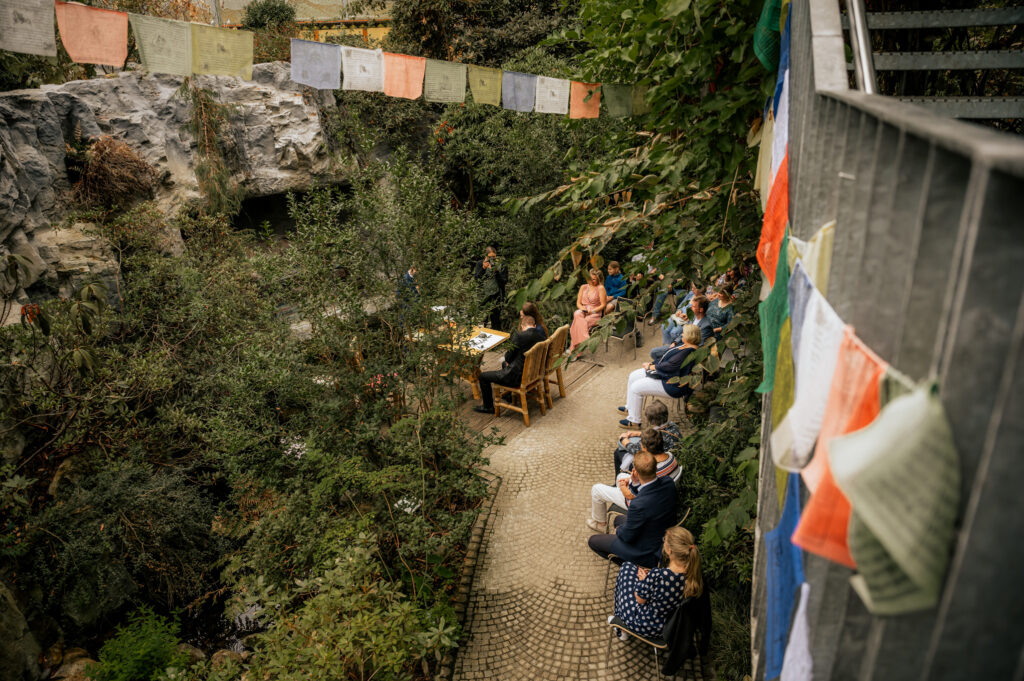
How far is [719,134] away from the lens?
9.16 ft

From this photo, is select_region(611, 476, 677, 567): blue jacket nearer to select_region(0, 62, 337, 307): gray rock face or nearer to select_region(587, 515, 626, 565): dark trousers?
select_region(587, 515, 626, 565): dark trousers

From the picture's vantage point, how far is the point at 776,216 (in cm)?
192

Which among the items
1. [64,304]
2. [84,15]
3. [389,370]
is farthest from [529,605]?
[64,304]

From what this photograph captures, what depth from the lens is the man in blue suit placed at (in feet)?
13.6

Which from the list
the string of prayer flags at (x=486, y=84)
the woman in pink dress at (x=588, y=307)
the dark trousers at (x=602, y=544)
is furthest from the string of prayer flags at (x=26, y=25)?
the woman in pink dress at (x=588, y=307)

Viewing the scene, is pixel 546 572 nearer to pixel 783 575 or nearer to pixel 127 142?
pixel 783 575

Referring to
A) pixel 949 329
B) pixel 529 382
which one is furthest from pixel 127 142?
pixel 949 329

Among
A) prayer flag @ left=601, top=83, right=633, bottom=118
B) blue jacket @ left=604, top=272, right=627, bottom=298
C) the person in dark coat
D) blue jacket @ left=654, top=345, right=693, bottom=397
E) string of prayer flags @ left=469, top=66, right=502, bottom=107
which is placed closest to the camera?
prayer flag @ left=601, top=83, right=633, bottom=118

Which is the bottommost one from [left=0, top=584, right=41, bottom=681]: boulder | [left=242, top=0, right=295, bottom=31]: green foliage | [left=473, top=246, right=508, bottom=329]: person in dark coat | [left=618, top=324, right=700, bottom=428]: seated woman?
[left=0, top=584, right=41, bottom=681]: boulder

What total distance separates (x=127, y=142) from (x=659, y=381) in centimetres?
852

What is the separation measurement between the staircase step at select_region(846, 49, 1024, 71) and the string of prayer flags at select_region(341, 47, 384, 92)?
368 centimetres

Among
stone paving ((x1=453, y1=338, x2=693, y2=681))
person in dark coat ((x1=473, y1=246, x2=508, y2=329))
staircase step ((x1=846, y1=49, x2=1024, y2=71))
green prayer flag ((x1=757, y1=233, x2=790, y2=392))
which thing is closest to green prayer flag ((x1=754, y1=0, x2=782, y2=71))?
staircase step ((x1=846, y1=49, x2=1024, y2=71))

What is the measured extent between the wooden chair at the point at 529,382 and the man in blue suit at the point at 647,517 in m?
2.70

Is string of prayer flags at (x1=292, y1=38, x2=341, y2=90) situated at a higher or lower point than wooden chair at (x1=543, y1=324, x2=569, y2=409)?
higher
